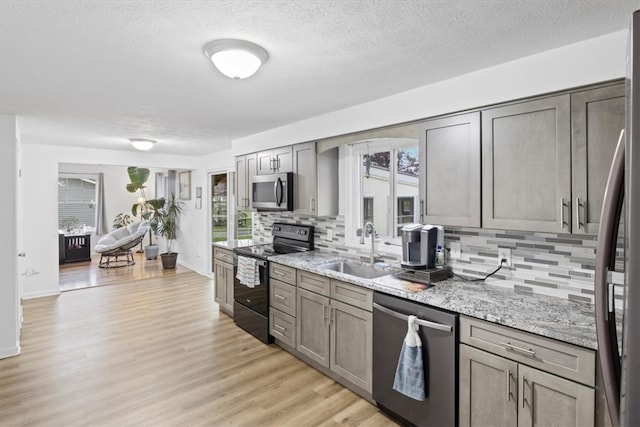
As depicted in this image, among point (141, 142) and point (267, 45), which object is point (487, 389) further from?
point (141, 142)

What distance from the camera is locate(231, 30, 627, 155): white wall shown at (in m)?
1.78

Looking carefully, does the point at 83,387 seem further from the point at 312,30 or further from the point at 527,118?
the point at 527,118

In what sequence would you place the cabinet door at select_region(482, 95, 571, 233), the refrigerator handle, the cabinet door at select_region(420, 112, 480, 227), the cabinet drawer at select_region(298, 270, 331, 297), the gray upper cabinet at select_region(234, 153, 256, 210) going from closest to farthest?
the refrigerator handle
the cabinet door at select_region(482, 95, 571, 233)
the cabinet door at select_region(420, 112, 480, 227)
the cabinet drawer at select_region(298, 270, 331, 297)
the gray upper cabinet at select_region(234, 153, 256, 210)

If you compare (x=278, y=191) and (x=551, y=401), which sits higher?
(x=278, y=191)

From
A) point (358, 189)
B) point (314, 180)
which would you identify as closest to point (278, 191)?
point (314, 180)

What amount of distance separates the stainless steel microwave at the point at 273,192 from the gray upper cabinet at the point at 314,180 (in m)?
0.07

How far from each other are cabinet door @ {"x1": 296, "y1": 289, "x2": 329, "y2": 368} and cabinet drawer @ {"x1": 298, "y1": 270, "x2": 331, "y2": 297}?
0.04m

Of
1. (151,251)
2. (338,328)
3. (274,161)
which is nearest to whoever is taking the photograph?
(338,328)

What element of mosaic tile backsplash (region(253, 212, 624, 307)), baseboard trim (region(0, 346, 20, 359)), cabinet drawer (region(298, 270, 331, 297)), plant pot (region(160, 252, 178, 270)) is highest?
mosaic tile backsplash (region(253, 212, 624, 307))

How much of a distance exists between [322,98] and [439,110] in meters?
0.95

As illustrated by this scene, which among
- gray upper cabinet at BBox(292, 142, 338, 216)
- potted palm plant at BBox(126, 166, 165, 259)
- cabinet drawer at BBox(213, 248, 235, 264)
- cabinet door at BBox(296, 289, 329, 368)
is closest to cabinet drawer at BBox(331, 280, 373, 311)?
cabinet door at BBox(296, 289, 329, 368)

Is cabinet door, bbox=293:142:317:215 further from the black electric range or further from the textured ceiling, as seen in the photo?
the textured ceiling

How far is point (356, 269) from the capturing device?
10.5 ft

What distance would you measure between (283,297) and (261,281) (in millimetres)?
364
